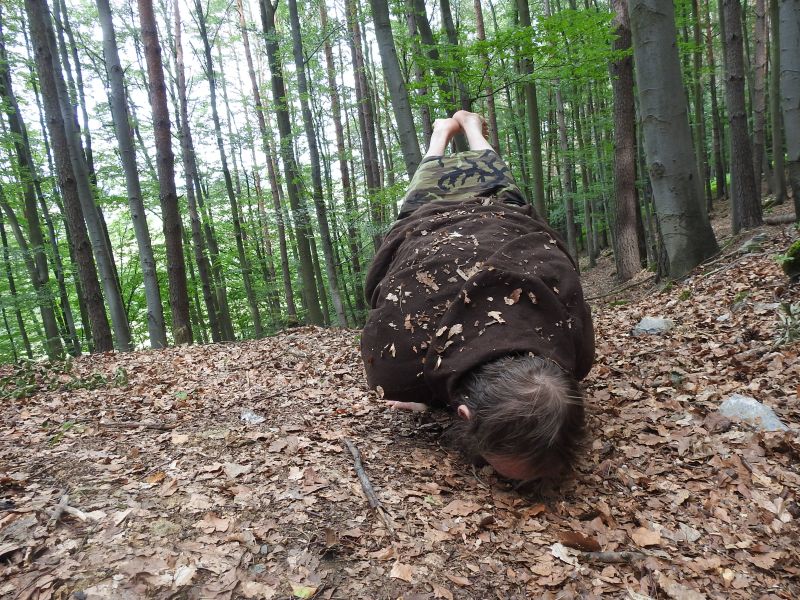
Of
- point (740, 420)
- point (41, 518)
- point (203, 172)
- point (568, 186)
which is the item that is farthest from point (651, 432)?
point (203, 172)

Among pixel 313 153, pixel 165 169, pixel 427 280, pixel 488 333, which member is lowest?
pixel 488 333

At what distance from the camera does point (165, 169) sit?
8039 mm

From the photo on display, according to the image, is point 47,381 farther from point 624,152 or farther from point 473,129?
point 624,152

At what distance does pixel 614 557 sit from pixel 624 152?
9.67 metres

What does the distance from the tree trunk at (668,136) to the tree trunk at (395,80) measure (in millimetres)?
3011

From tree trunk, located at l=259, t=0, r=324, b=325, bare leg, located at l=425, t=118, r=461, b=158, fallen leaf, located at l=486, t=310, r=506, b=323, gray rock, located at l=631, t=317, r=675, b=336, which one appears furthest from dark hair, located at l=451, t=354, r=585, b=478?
tree trunk, located at l=259, t=0, r=324, b=325

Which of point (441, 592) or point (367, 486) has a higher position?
point (367, 486)

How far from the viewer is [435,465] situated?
260cm

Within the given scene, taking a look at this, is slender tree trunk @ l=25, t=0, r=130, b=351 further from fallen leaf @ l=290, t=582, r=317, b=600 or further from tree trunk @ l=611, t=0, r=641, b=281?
tree trunk @ l=611, t=0, r=641, b=281

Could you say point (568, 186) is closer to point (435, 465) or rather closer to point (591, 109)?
point (591, 109)

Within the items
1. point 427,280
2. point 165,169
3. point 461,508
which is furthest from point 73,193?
point 461,508

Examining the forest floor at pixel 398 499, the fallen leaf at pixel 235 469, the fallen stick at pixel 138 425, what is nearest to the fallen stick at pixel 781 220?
the forest floor at pixel 398 499

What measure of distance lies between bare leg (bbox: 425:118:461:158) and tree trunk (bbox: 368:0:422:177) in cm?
204

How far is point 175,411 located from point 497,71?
6760 mm
